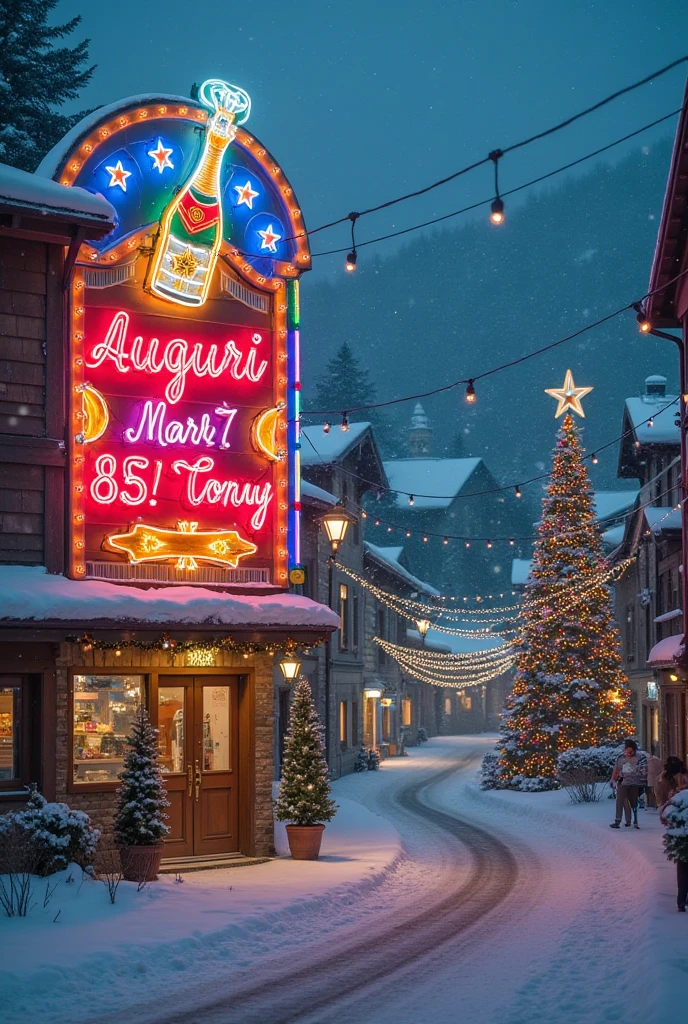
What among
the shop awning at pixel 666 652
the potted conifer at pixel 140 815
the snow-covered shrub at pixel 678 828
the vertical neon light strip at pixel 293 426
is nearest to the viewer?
the snow-covered shrub at pixel 678 828

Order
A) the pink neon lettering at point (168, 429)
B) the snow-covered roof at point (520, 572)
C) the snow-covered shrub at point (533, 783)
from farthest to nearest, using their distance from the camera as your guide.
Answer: the snow-covered roof at point (520, 572) → the snow-covered shrub at point (533, 783) → the pink neon lettering at point (168, 429)

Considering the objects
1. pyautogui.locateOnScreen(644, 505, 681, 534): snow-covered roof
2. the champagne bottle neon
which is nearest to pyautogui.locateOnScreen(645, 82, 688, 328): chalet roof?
pyautogui.locateOnScreen(644, 505, 681, 534): snow-covered roof

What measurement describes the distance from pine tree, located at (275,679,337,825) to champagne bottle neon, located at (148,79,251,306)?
667 cm

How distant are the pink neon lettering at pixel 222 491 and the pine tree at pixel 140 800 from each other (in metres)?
3.99

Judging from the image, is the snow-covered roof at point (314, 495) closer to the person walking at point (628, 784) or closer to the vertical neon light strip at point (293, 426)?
the person walking at point (628, 784)

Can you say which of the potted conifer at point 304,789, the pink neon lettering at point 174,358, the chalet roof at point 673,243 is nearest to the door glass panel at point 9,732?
the potted conifer at point 304,789

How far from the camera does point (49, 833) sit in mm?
16203

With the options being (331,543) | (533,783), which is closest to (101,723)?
(331,543)

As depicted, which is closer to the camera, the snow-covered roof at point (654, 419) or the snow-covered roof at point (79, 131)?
the snow-covered roof at point (79, 131)

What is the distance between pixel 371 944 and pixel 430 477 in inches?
3436

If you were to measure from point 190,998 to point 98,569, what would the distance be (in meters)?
8.42

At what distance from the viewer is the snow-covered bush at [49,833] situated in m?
16.0

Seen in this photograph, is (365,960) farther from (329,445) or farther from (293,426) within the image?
(329,445)

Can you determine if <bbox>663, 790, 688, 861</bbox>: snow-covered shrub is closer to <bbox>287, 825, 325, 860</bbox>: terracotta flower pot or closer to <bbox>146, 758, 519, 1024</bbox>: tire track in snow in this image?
<bbox>146, 758, 519, 1024</bbox>: tire track in snow
